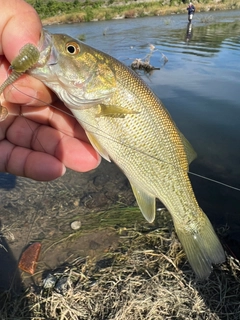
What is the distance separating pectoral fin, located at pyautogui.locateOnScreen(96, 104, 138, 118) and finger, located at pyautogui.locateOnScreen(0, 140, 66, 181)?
0.77 m

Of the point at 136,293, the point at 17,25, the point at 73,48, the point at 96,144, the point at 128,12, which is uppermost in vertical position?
the point at 17,25

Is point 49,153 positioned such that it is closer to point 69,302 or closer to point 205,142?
point 69,302

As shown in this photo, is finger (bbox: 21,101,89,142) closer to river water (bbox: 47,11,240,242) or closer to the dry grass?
the dry grass

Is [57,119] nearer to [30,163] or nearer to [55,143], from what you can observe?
[55,143]

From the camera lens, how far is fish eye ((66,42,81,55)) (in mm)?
2663

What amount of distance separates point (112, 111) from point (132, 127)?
0.24 meters

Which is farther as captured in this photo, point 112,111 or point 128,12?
point 128,12

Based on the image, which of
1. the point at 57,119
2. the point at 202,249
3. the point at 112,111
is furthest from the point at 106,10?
the point at 202,249

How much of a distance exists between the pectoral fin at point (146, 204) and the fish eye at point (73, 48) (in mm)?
1402

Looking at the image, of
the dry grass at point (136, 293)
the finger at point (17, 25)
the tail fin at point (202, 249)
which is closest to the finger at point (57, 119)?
the finger at point (17, 25)

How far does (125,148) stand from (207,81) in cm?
1010

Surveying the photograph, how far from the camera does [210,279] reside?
13.5ft

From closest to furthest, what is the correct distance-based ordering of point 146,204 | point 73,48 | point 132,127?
point 73,48 < point 132,127 < point 146,204

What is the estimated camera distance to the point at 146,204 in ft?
10.0
